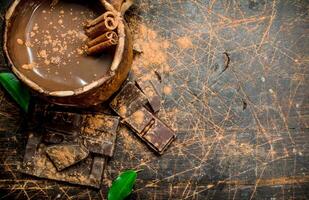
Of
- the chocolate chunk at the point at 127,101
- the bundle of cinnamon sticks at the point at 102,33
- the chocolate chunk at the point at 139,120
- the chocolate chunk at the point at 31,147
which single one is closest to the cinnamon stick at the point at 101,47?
the bundle of cinnamon sticks at the point at 102,33

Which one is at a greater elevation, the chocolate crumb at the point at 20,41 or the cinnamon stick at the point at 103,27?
the cinnamon stick at the point at 103,27

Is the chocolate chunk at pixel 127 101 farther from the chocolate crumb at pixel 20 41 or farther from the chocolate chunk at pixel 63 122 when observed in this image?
the chocolate crumb at pixel 20 41

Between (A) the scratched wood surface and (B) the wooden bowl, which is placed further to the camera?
(A) the scratched wood surface

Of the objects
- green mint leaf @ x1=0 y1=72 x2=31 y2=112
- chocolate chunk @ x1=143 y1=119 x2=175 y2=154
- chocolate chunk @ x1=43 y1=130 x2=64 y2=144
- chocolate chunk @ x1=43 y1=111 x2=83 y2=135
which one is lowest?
chocolate chunk @ x1=143 y1=119 x2=175 y2=154

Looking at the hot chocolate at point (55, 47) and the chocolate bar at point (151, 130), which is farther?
the chocolate bar at point (151, 130)

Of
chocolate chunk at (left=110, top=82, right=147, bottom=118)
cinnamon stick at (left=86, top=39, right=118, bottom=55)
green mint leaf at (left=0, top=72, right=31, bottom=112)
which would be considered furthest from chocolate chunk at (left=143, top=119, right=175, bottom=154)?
green mint leaf at (left=0, top=72, right=31, bottom=112)

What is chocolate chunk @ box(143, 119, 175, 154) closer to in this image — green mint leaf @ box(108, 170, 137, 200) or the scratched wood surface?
the scratched wood surface

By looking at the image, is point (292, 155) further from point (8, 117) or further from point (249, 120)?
point (8, 117)
